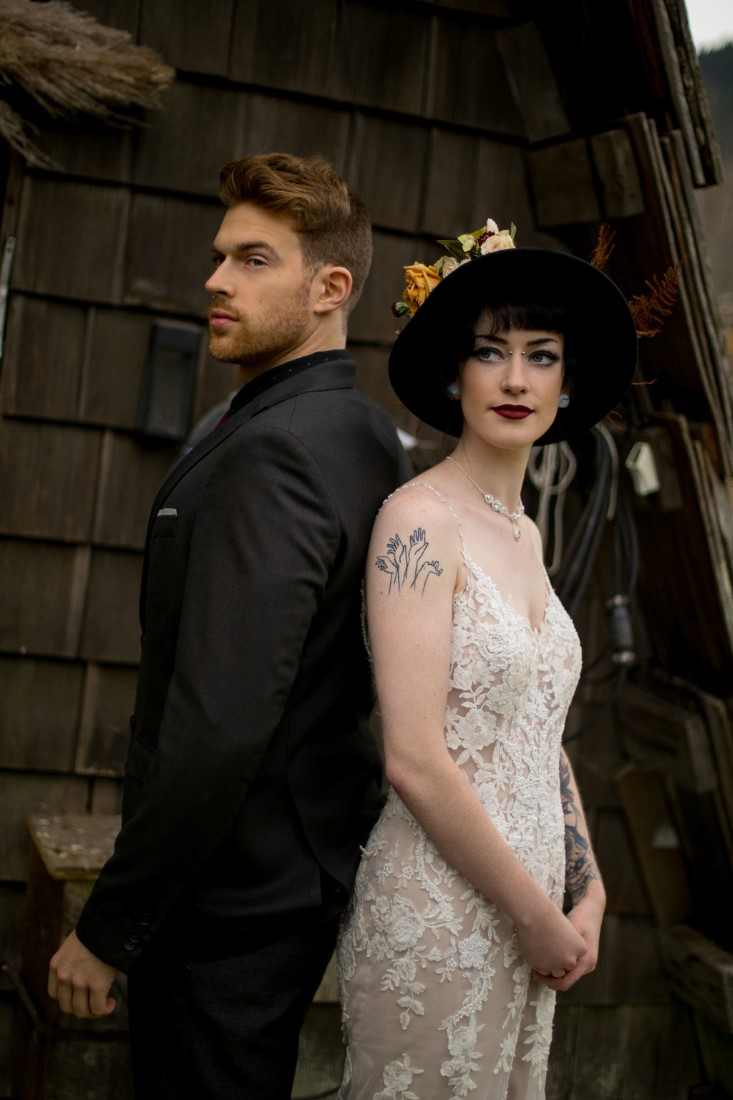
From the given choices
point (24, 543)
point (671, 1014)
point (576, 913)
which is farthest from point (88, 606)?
point (671, 1014)

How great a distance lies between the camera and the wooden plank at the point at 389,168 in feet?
10.4

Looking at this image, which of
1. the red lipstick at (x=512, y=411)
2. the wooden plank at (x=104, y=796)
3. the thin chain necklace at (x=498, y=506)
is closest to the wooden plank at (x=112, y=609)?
the wooden plank at (x=104, y=796)

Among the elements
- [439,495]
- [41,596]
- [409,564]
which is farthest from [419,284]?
[41,596]

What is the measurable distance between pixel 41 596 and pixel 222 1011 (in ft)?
5.14

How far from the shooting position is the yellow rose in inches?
77.7

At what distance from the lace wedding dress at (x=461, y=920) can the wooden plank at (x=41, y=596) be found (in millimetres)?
1464

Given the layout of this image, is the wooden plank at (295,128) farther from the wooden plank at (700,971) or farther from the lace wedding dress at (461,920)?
the wooden plank at (700,971)

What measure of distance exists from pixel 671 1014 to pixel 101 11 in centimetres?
339

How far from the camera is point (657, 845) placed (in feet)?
11.1

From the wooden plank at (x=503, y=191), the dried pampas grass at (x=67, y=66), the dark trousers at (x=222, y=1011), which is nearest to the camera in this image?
the dark trousers at (x=222, y=1011)

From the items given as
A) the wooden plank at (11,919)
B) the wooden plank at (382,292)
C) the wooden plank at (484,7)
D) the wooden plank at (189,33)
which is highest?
the wooden plank at (484,7)

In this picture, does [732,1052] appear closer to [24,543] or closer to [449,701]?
[449,701]

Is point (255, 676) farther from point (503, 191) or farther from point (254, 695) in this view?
point (503, 191)

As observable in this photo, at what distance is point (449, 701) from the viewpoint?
69.5 inches
